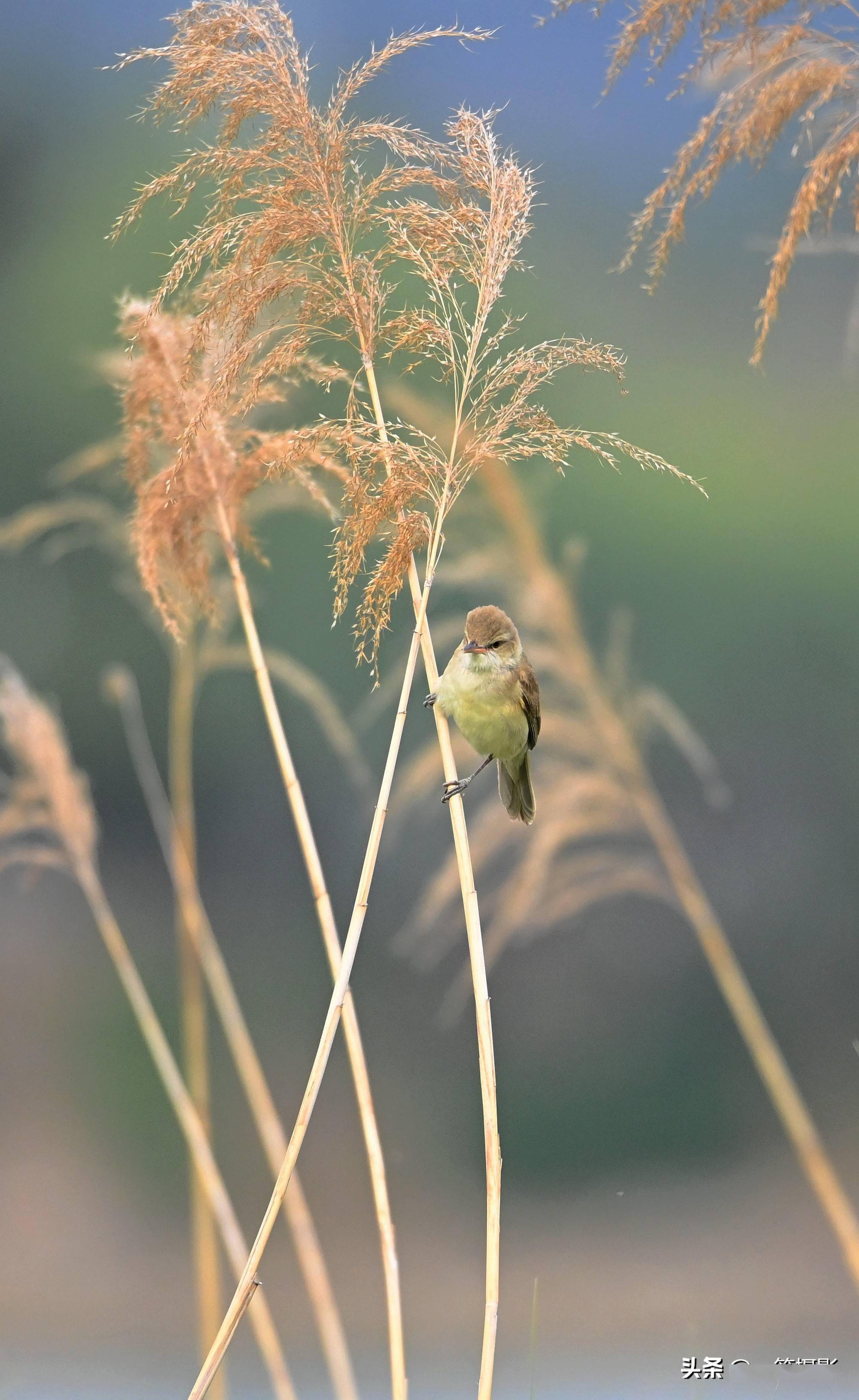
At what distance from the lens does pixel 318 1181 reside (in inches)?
133

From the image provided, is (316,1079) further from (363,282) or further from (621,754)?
(621,754)

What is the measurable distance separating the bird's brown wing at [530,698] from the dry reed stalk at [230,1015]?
0.54 meters

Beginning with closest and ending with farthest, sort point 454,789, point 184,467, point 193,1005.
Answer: point 454,789
point 184,467
point 193,1005

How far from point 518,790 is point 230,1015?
0.64m

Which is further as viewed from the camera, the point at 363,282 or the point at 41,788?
the point at 41,788

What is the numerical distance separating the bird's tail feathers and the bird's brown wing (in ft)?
0.11

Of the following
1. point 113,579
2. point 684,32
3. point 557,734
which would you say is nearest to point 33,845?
point 557,734

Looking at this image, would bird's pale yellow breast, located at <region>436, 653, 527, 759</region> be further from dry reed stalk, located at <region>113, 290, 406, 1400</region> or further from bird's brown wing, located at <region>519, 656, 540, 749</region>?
dry reed stalk, located at <region>113, 290, 406, 1400</region>

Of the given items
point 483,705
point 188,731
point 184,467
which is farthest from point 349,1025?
point 188,731

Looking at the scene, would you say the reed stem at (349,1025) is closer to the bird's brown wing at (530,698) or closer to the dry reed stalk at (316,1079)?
the dry reed stalk at (316,1079)

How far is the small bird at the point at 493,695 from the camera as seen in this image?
1372 mm

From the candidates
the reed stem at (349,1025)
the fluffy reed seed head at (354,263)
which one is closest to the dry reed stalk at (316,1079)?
the reed stem at (349,1025)

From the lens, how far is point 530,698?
1.49 m

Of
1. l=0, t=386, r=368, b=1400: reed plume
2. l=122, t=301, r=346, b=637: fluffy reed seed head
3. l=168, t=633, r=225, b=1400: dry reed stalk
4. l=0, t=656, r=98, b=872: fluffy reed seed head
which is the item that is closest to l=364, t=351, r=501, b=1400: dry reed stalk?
l=0, t=386, r=368, b=1400: reed plume
